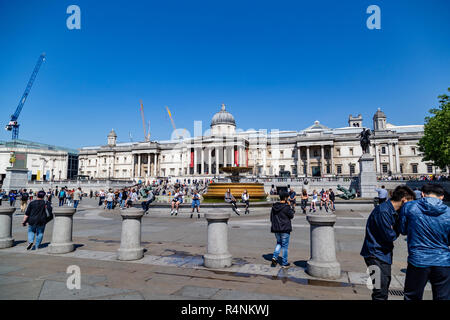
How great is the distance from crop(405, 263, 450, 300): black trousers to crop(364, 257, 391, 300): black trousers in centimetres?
39

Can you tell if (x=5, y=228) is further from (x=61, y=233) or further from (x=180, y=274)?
(x=180, y=274)

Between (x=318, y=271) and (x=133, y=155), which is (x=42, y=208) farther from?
(x=133, y=155)

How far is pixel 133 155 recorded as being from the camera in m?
89.9

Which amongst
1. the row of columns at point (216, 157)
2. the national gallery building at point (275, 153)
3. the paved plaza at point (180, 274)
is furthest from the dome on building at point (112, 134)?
the paved plaza at point (180, 274)

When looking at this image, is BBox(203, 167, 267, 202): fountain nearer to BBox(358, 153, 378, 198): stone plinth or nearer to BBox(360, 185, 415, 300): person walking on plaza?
BBox(358, 153, 378, 198): stone plinth

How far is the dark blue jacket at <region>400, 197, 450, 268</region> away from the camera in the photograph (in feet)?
11.0

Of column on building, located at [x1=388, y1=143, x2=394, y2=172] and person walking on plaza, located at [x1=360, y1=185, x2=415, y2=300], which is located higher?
column on building, located at [x1=388, y1=143, x2=394, y2=172]

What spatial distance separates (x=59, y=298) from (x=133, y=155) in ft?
295

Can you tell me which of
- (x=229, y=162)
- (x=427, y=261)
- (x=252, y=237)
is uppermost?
(x=229, y=162)

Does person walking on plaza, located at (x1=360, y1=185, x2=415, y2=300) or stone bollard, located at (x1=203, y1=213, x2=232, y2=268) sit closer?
person walking on plaza, located at (x1=360, y1=185, x2=415, y2=300)

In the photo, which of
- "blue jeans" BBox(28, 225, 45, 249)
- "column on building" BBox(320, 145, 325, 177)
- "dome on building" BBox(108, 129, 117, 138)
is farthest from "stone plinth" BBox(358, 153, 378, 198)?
"dome on building" BBox(108, 129, 117, 138)

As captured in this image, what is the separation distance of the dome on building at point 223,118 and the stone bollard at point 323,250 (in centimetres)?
7615
